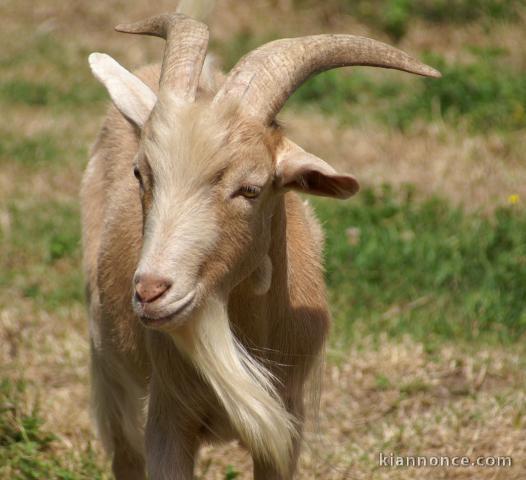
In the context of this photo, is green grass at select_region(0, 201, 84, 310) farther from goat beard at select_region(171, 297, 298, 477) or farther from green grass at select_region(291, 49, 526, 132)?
goat beard at select_region(171, 297, 298, 477)

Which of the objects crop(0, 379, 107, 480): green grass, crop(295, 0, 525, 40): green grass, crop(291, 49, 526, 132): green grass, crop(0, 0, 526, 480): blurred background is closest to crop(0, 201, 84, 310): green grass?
crop(0, 0, 526, 480): blurred background

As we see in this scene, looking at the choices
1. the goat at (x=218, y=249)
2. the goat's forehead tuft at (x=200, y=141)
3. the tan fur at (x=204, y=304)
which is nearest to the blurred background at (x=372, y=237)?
the tan fur at (x=204, y=304)

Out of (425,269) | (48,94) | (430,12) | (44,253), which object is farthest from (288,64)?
(430,12)

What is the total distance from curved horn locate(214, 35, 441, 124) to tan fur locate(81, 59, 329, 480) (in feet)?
0.31

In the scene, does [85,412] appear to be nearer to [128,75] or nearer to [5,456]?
[5,456]

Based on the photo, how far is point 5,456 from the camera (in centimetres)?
504

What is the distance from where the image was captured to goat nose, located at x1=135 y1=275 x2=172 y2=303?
3.42 m

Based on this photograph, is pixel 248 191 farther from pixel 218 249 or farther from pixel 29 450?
pixel 29 450

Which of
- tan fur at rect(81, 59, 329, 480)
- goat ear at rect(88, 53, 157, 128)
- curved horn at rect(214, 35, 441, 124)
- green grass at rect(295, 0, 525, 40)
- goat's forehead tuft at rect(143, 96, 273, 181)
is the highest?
curved horn at rect(214, 35, 441, 124)

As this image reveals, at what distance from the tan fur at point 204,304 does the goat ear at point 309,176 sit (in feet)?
0.14

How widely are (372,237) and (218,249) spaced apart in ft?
12.3

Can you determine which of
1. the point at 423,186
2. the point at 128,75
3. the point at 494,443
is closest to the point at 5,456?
the point at 128,75

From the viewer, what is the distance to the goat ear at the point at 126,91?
4.13m

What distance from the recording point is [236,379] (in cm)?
392
